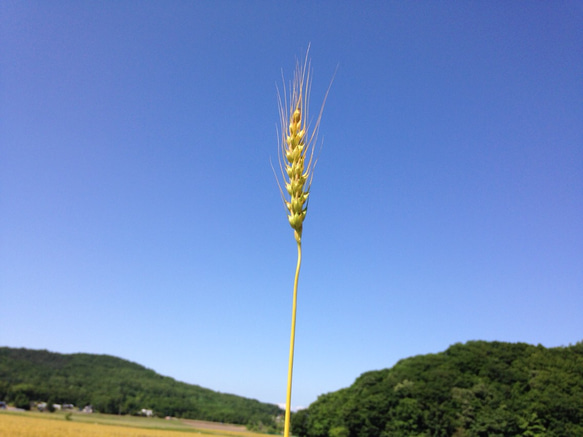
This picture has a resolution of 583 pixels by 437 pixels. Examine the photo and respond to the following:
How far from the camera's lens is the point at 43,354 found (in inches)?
7613

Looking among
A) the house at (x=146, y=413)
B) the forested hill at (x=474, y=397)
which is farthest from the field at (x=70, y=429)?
the house at (x=146, y=413)

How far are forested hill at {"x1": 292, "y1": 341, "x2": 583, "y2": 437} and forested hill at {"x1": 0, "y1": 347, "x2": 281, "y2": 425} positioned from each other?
72328 mm

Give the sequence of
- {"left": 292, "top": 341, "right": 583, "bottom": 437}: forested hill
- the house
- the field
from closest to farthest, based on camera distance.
→ the field < {"left": 292, "top": 341, "right": 583, "bottom": 437}: forested hill < the house

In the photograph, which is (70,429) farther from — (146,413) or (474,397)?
(146,413)

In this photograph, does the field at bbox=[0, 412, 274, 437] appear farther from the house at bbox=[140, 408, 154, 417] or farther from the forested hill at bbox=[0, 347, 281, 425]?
the house at bbox=[140, 408, 154, 417]

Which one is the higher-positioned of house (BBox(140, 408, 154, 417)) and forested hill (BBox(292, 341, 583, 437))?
forested hill (BBox(292, 341, 583, 437))

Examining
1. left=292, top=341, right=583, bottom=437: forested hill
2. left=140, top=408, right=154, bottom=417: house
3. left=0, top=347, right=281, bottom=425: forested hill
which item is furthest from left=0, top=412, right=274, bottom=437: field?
left=140, top=408, right=154, bottom=417: house

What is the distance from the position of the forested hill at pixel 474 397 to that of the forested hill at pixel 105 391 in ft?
237

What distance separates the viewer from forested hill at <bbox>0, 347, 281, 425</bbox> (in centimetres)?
12962

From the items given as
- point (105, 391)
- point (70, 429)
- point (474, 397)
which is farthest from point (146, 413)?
point (474, 397)

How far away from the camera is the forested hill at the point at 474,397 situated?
184ft

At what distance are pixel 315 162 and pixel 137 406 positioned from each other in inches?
6422

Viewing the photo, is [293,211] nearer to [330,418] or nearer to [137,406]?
[330,418]

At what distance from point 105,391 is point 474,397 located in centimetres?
13295
